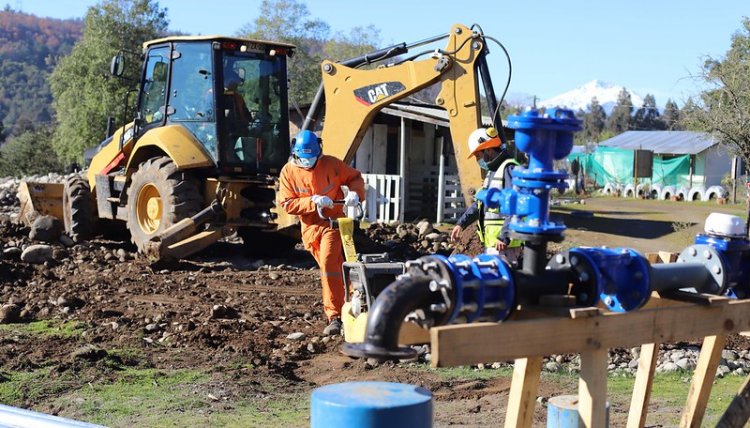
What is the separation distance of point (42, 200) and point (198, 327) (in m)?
8.71

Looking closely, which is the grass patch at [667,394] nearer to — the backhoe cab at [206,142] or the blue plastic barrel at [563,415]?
the blue plastic barrel at [563,415]

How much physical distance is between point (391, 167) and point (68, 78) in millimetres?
26811

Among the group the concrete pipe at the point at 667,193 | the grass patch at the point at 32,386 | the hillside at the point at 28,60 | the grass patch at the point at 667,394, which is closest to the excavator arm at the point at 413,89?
the grass patch at the point at 667,394

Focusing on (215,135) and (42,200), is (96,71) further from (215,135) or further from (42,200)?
(215,135)

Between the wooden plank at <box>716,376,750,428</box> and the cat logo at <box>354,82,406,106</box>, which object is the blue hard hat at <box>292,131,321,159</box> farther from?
the wooden plank at <box>716,376,750,428</box>

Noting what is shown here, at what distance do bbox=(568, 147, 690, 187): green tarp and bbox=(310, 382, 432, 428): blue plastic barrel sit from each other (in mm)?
41416

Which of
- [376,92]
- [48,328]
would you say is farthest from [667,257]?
[376,92]

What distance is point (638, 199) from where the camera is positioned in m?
39.6

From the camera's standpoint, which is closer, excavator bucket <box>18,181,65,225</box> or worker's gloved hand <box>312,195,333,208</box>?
worker's gloved hand <box>312,195,333,208</box>

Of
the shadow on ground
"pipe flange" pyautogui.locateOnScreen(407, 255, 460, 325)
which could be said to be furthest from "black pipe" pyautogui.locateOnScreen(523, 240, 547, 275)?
the shadow on ground

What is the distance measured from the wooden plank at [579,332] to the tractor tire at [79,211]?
1350 centimetres

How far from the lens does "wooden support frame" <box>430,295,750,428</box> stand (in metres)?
3.05

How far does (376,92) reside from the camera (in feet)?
40.3

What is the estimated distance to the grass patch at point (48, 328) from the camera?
9.38 meters
